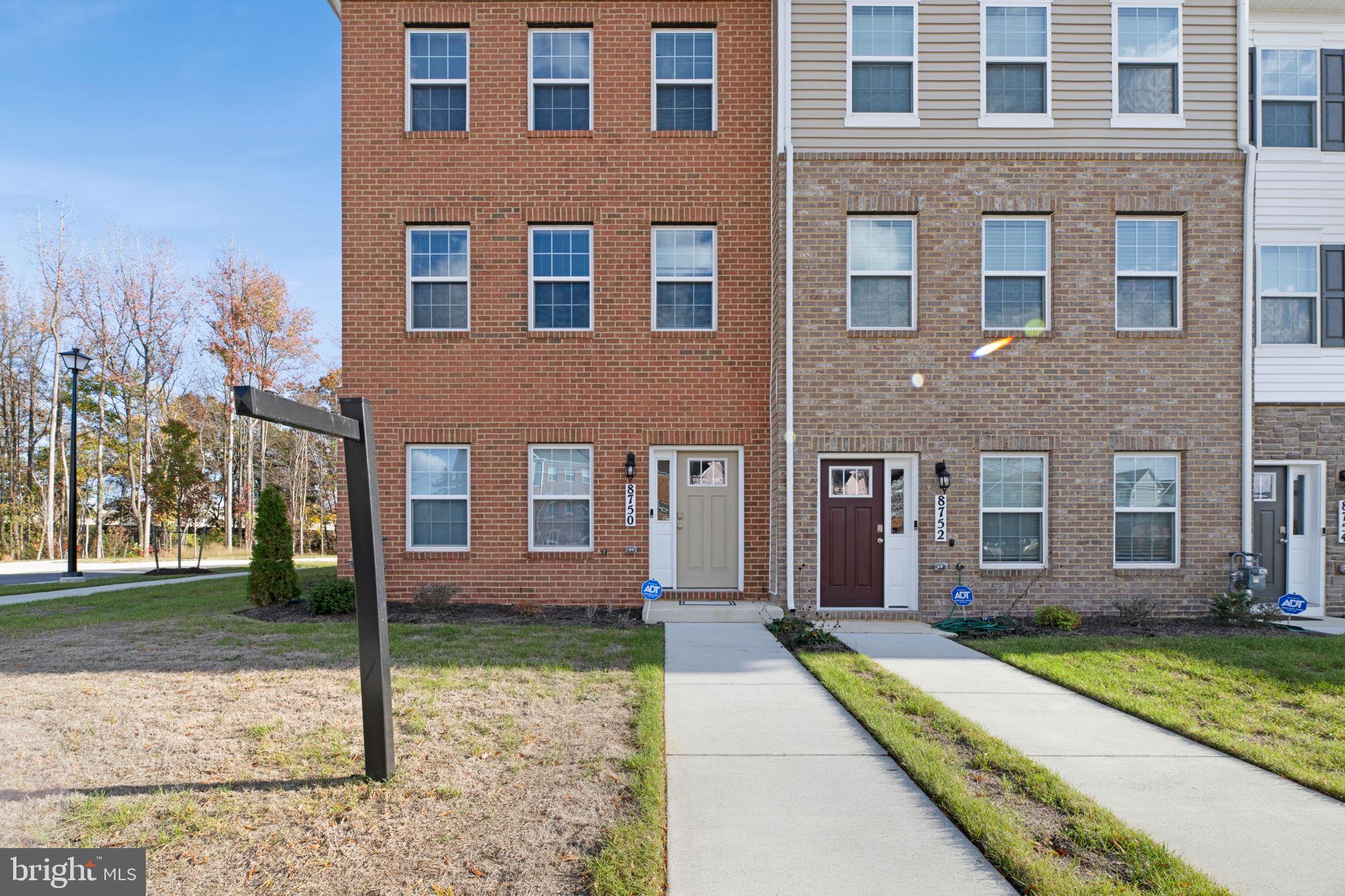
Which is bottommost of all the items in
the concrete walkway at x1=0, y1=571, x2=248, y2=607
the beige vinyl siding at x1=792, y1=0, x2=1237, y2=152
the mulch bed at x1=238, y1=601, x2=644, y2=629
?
the concrete walkway at x1=0, y1=571, x2=248, y2=607

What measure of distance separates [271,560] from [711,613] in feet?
20.5

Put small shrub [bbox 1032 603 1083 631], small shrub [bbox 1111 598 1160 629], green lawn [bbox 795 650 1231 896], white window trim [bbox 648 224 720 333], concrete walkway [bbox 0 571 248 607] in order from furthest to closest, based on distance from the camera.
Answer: concrete walkway [bbox 0 571 248 607] < white window trim [bbox 648 224 720 333] < small shrub [bbox 1111 598 1160 629] < small shrub [bbox 1032 603 1083 631] < green lawn [bbox 795 650 1231 896]

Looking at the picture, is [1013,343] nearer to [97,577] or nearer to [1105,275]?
[1105,275]

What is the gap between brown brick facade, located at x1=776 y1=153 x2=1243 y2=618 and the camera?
10.2m

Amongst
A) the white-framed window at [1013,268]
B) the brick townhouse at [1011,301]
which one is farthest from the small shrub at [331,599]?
the white-framed window at [1013,268]

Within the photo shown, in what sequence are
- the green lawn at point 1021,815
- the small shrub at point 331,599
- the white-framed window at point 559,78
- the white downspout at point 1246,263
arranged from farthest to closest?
the white-framed window at point 559,78 → the white downspout at point 1246,263 → the small shrub at point 331,599 → the green lawn at point 1021,815

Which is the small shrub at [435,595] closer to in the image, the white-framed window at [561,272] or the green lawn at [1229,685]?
the white-framed window at [561,272]

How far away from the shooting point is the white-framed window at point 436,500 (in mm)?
10930

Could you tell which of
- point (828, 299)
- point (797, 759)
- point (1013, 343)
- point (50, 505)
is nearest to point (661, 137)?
point (828, 299)

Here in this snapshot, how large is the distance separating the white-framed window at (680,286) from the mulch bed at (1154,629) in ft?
18.3

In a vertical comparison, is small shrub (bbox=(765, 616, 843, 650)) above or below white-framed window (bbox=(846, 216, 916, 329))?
below

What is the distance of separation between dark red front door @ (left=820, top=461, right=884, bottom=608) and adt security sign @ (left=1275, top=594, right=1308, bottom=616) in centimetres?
515

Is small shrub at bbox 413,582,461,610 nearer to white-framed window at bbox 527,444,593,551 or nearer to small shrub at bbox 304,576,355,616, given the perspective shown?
small shrub at bbox 304,576,355,616

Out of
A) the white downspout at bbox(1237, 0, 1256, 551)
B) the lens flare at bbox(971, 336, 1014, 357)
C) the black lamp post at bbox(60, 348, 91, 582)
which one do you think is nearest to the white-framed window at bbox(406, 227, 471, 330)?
the lens flare at bbox(971, 336, 1014, 357)
